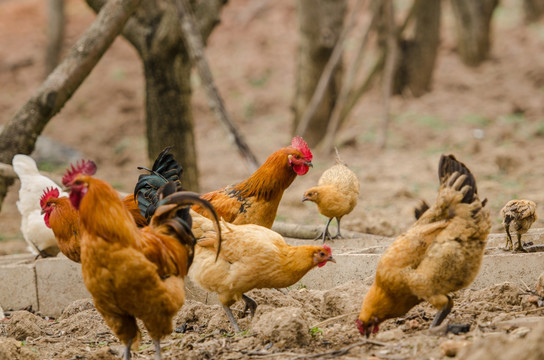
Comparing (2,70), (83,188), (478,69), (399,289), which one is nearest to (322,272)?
(399,289)

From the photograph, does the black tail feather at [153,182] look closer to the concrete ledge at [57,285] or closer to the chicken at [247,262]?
the chicken at [247,262]

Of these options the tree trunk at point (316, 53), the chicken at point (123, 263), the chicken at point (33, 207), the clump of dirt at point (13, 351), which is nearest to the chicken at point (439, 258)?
the chicken at point (123, 263)

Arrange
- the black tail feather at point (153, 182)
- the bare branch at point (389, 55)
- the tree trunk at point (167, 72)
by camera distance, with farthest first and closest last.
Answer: the bare branch at point (389, 55)
the tree trunk at point (167, 72)
the black tail feather at point (153, 182)

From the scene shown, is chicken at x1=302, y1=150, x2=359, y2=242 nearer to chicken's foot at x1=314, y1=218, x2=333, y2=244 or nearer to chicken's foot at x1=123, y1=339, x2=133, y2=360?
chicken's foot at x1=314, y1=218, x2=333, y2=244

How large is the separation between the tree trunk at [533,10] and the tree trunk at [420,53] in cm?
658

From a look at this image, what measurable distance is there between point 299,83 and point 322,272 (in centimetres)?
825

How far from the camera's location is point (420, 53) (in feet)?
50.2

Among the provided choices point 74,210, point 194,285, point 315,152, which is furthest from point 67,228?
point 315,152

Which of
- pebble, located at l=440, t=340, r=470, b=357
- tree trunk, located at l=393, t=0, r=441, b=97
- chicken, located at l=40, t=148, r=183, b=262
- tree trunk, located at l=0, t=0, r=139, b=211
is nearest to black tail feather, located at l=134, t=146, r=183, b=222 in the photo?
chicken, located at l=40, t=148, r=183, b=262

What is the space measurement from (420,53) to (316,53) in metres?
3.49

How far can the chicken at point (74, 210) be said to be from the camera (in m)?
5.69

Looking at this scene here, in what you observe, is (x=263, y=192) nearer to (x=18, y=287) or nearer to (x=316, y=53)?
(x=18, y=287)

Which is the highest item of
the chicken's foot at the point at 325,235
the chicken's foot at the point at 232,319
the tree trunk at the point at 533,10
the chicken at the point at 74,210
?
the tree trunk at the point at 533,10

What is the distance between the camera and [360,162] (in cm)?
1232
